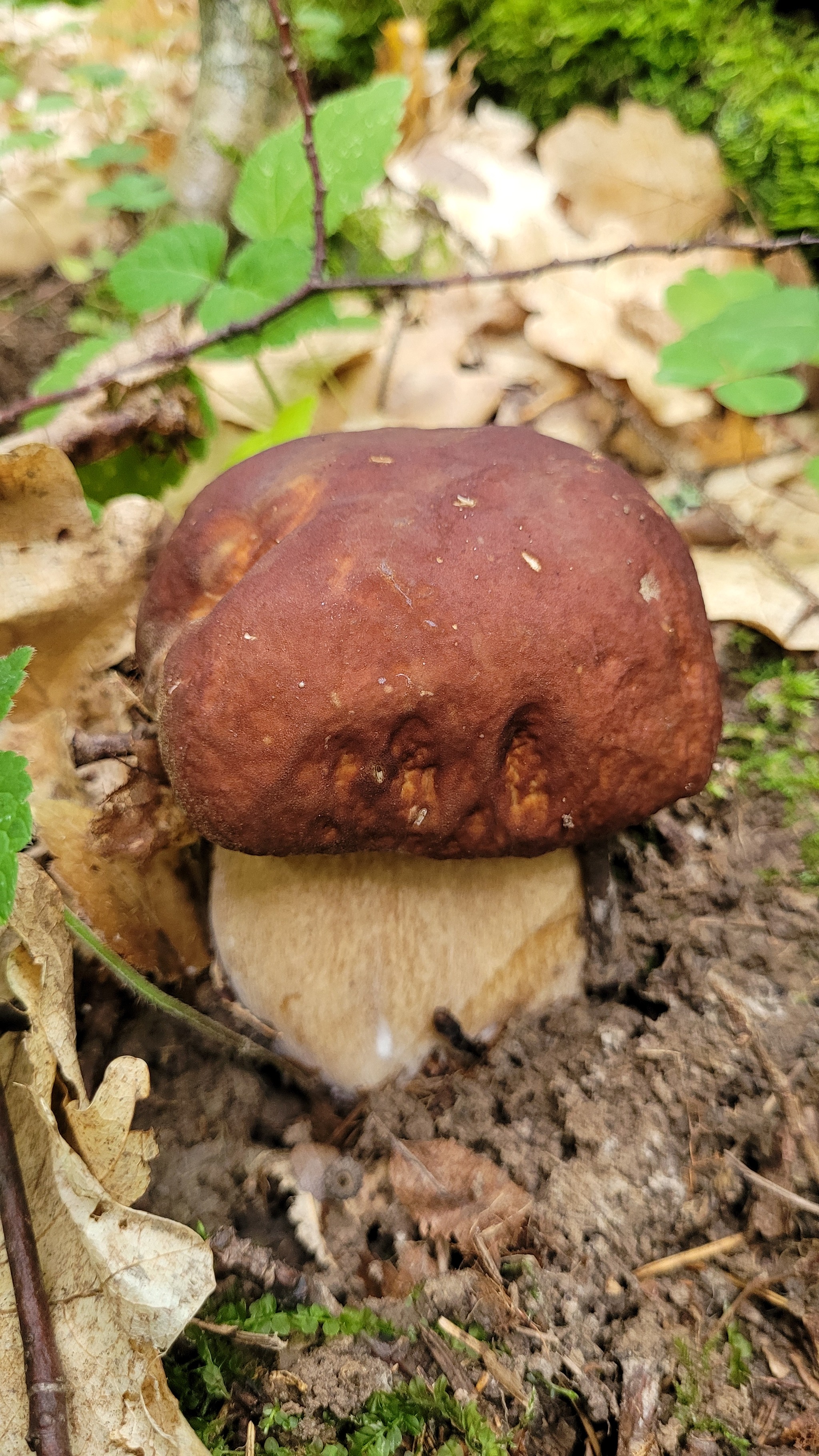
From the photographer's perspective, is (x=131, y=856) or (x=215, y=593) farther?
(x=131, y=856)

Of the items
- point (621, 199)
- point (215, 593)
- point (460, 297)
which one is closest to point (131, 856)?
point (215, 593)

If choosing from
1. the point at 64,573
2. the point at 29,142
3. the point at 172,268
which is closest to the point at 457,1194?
the point at 64,573

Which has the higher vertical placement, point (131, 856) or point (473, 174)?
point (473, 174)

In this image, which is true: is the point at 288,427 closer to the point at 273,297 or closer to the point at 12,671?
the point at 273,297

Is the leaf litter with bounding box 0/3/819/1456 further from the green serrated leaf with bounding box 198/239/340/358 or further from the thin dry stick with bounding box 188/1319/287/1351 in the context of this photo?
the green serrated leaf with bounding box 198/239/340/358

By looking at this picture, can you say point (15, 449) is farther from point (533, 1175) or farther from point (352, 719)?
point (533, 1175)

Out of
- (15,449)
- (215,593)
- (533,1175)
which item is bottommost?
(533,1175)
